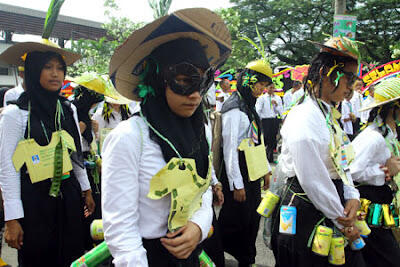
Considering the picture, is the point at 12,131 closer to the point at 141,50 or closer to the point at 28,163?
the point at 28,163

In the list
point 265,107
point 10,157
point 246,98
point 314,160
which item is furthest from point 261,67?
point 265,107

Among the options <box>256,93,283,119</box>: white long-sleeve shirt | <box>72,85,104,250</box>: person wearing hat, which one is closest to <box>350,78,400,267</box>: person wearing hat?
<box>72,85,104,250</box>: person wearing hat

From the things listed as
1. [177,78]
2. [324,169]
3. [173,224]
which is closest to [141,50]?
[177,78]

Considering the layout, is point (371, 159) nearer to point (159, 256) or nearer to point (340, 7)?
point (159, 256)

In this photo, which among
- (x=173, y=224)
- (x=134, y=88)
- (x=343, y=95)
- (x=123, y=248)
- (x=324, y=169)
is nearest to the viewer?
(x=123, y=248)

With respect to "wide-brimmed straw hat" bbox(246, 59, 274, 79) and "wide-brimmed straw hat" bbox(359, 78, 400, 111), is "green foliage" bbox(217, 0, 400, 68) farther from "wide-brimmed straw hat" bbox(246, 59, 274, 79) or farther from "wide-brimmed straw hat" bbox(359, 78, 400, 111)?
"wide-brimmed straw hat" bbox(359, 78, 400, 111)

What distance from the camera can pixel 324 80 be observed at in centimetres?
246

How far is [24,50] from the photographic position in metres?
2.81

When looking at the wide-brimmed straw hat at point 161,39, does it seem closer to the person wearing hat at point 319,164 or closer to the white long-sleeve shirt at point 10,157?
the person wearing hat at point 319,164

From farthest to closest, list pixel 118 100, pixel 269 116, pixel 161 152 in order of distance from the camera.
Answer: pixel 269 116
pixel 118 100
pixel 161 152

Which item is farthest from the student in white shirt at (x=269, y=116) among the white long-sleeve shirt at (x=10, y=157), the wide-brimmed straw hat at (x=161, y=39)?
the wide-brimmed straw hat at (x=161, y=39)

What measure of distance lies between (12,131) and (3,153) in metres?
0.17

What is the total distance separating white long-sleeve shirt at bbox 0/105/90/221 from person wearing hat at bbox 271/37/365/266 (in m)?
1.84

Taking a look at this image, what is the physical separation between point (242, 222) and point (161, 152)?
95.9 inches
